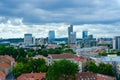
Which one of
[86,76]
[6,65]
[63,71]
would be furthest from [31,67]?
[63,71]

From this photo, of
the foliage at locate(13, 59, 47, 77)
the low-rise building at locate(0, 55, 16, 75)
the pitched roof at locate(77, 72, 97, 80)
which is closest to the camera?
the pitched roof at locate(77, 72, 97, 80)

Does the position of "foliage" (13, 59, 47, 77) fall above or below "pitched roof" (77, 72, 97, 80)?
above

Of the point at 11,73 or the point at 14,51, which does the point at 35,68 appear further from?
the point at 14,51

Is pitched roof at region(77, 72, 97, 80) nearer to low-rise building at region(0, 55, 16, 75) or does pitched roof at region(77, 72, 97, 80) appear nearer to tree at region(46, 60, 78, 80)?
tree at region(46, 60, 78, 80)

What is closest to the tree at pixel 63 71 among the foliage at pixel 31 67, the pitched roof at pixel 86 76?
the pitched roof at pixel 86 76

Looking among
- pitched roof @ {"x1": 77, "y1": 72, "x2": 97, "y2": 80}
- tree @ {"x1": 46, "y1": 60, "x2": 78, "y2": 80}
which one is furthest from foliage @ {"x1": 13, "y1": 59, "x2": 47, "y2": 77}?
tree @ {"x1": 46, "y1": 60, "x2": 78, "y2": 80}

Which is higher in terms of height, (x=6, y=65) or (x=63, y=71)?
(x=63, y=71)

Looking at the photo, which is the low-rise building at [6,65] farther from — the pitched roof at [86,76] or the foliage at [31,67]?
the pitched roof at [86,76]

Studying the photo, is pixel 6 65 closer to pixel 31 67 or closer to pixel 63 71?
pixel 31 67

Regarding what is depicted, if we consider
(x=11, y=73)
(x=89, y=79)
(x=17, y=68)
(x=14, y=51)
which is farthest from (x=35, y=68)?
(x=14, y=51)

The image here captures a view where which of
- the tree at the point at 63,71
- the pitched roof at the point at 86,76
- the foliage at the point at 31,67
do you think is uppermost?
the tree at the point at 63,71

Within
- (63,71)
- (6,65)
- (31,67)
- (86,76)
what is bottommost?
(86,76)
